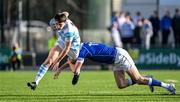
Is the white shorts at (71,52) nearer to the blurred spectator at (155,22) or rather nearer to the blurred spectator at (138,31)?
the blurred spectator at (138,31)

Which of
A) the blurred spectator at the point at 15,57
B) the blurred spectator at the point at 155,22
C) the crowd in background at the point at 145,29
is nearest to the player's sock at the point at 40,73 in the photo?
the crowd in background at the point at 145,29

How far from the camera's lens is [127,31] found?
3634 cm

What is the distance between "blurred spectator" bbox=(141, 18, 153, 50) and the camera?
35594 millimetres

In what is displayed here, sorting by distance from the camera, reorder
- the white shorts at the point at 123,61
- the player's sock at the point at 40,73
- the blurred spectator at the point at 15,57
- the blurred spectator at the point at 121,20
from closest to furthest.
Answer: the white shorts at the point at 123,61 < the player's sock at the point at 40,73 < the blurred spectator at the point at 121,20 < the blurred spectator at the point at 15,57

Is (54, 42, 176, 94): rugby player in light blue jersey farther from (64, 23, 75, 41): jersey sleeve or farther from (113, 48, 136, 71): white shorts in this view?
(64, 23, 75, 41): jersey sleeve

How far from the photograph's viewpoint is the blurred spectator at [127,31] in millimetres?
35556

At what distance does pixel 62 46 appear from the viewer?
61.0 ft

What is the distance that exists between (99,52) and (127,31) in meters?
19.1

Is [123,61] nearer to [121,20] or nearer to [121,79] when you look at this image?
[121,79]

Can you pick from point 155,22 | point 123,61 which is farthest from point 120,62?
point 155,22

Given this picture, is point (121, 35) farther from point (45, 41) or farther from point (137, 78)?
point (137, 78)

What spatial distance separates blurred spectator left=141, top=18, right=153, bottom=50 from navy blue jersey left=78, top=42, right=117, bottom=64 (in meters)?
17.8

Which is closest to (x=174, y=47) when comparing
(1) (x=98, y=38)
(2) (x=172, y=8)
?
(2) (x=172, y=8)

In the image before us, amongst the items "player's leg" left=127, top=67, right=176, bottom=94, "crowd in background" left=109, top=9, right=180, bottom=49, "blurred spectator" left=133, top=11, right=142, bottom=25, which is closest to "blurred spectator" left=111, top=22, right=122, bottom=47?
"crowd in background" left=109, top=9, right=180, bottom=49
